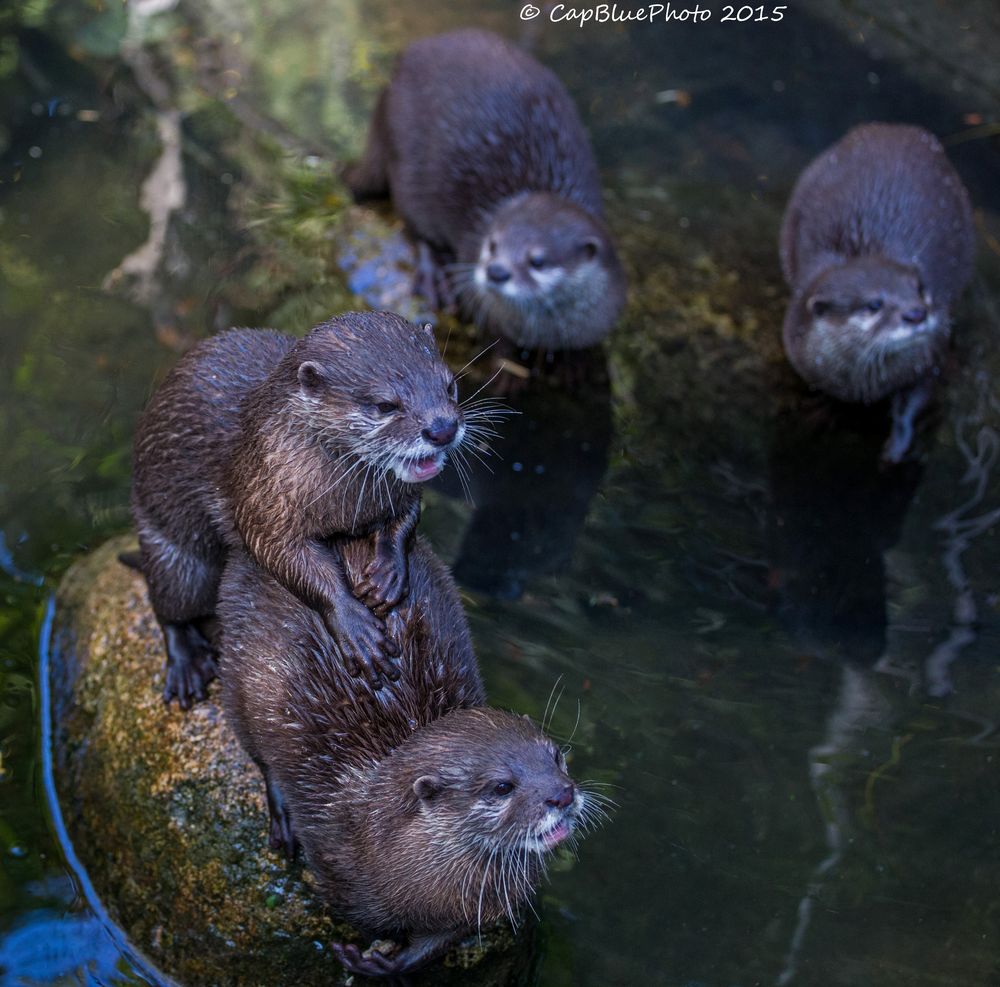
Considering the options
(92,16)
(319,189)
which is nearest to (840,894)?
(319,189)

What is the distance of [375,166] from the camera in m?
4.54

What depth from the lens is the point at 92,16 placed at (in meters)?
5.64

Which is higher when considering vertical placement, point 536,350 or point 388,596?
point 388,596

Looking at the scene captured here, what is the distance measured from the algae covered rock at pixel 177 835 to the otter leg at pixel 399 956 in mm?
73

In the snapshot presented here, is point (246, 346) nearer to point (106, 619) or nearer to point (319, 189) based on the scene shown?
point (106, 619)

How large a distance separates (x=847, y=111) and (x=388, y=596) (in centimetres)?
389

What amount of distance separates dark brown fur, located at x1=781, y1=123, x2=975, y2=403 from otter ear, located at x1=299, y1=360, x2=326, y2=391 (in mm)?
2155

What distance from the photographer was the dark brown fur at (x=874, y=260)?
12.9ft

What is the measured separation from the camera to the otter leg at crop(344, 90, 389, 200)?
4.51 m

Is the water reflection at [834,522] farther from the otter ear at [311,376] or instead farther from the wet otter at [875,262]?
the otter ear at [311,376]

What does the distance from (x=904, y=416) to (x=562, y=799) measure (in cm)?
233

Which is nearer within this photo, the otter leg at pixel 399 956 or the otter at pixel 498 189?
the otter leg at pixel 399 956

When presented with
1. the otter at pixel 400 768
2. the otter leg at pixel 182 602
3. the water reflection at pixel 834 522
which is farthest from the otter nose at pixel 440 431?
the water reflection at pixel 834 522

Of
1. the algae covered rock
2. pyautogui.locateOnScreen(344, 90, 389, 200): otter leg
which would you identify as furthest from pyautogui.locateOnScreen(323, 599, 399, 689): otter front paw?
pyautogui.locateOnScreen(344, 90, 389, 200): otter leg
